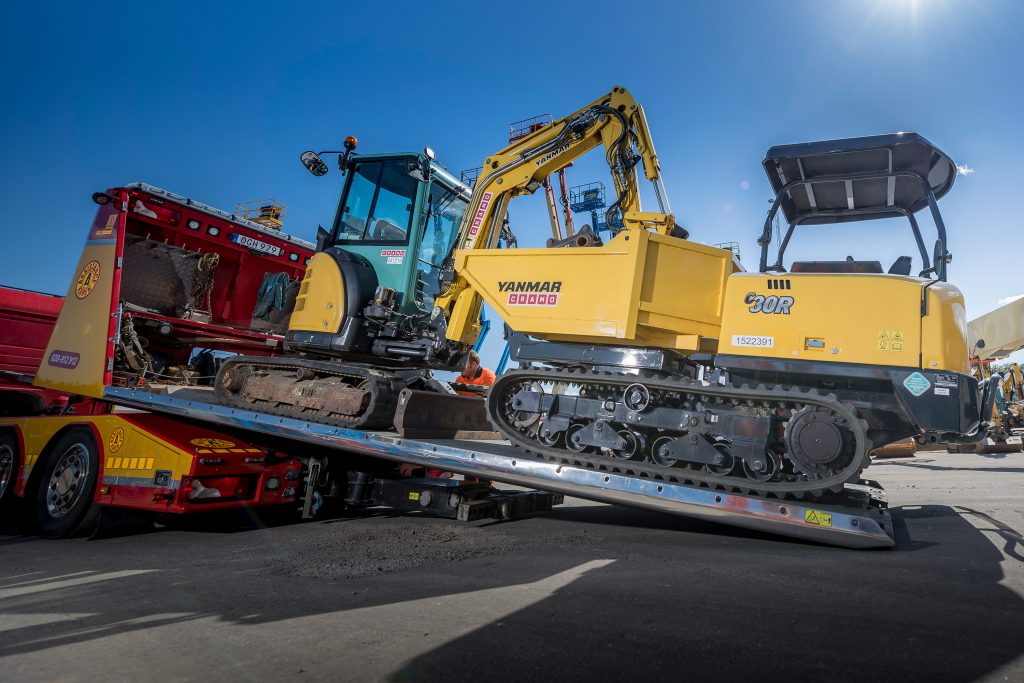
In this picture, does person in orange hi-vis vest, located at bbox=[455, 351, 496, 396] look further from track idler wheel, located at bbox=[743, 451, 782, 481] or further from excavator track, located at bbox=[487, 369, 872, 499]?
track idler wheel, located at bbox=[743, 451, 782, 481]

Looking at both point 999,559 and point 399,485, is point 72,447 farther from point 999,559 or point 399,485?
point 999,559

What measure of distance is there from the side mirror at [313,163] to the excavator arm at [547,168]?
1.74m

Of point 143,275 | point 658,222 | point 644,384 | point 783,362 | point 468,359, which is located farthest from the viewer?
point 143,275

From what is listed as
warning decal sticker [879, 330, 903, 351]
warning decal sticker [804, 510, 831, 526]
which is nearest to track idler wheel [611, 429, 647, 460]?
warning decal sticker [804, 510, 831, 526]

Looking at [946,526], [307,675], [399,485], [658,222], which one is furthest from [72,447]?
[946,526]

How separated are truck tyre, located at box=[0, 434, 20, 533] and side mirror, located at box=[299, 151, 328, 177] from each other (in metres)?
4.55

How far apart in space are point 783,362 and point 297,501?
15.5 ft

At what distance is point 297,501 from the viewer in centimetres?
607

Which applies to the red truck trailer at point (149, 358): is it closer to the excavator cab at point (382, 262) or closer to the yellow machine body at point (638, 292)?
the excavator cab at point (382, 262)

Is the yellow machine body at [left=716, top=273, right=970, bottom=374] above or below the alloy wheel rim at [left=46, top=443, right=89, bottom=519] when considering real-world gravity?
above

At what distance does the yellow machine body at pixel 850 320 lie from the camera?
386cm

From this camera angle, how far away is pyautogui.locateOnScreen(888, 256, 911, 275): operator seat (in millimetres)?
4527

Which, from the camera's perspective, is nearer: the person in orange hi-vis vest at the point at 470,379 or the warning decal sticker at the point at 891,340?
the warning decal sticker at the point at 891,340

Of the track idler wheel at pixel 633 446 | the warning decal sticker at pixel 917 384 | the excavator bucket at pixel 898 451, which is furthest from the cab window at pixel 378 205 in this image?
the excavator bucket at pixel 898 451
